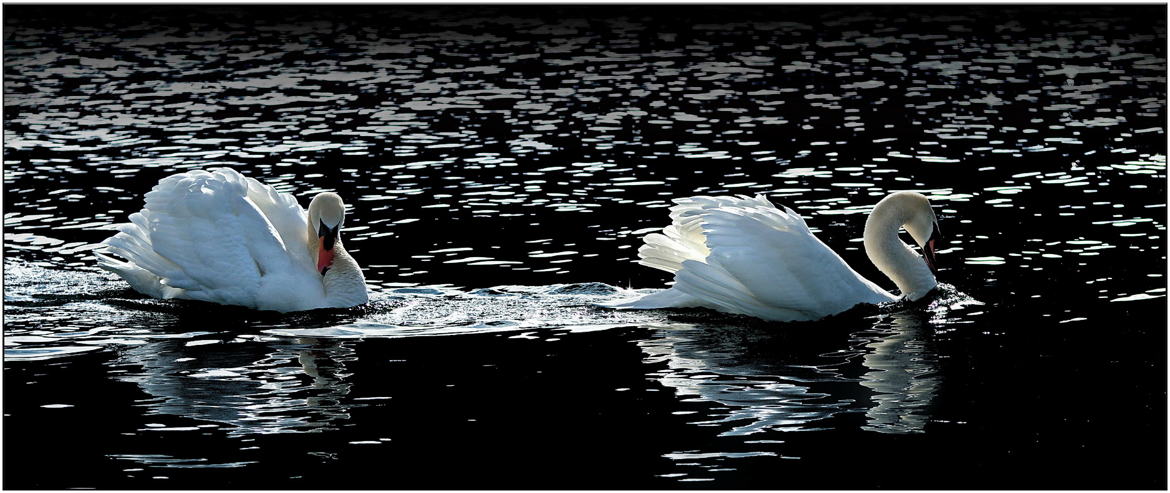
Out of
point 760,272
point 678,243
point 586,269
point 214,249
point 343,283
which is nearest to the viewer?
point 760,272

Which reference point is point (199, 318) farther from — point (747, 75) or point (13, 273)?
point (747, 75)

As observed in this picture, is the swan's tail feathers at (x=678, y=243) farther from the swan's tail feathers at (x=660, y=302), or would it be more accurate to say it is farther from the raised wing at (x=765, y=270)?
the raised wing at (x=765, y=270)

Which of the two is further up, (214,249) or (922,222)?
(214,249)

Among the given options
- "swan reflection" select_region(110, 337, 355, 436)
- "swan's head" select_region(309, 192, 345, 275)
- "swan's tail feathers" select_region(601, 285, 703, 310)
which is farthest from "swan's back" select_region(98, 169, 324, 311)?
"swan's tail feathers" select_region(601, 285, 703, 310)

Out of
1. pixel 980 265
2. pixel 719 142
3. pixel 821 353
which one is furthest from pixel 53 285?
pixel 719 142

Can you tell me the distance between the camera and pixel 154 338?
12023 millimetres

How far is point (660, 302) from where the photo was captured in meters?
13.0

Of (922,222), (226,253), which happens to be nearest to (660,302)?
(922,222)

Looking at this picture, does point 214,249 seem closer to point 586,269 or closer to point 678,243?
point 586,269

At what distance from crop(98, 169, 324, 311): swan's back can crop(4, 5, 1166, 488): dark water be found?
0.24 m

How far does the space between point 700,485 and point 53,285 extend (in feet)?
Answer: 23.2

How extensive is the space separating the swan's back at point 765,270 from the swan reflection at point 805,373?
0.70 ft

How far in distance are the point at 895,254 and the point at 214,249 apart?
5.50m

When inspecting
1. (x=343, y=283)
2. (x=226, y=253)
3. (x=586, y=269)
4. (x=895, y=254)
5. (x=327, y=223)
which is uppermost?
(x=327, y=223)
